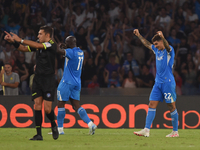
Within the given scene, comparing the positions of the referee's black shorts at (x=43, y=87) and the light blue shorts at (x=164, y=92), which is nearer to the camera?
the referee's black shorts at (x=43, y=87)

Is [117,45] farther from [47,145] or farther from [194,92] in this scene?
[47,145]

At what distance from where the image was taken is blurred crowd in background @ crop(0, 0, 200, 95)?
11703 millimetres

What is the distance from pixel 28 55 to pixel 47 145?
7.37 m

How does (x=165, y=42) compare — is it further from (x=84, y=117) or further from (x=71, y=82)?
(x=84, y=117)

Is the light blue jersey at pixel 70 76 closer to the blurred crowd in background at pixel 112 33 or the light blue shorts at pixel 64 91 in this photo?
the light blue shorts at pixel 64 91

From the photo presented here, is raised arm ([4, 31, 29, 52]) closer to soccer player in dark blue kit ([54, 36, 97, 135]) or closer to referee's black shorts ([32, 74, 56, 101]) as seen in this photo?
referee's black shorts ([32, 74, 56, 101])

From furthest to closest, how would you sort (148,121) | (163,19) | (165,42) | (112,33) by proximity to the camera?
1. (163,19)
2. (112,33)
3. (148,121)
4. (165,42)

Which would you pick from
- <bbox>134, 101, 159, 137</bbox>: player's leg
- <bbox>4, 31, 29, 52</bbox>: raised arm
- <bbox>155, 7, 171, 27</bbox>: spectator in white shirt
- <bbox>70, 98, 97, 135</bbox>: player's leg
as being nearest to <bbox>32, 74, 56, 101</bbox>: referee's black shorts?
<bbox>4, 31, 29, 52</bbox>: raised arm

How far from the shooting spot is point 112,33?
12.8 metres

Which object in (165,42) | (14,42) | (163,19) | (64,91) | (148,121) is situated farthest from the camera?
(163,19)

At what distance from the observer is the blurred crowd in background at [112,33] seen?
1170cm

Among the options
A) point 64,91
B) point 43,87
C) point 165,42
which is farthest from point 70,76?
point 165,42

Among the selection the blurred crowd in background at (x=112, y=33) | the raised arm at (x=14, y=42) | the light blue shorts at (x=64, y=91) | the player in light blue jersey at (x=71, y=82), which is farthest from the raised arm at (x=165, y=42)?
the blurred crowd in background at (x=112, y=33)

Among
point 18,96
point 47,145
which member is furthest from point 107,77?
point 47,145
